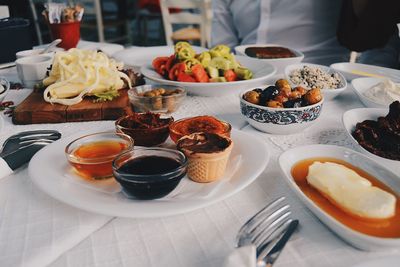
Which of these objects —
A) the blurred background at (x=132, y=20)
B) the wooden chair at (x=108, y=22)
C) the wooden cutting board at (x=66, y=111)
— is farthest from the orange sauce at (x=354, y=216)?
the wooden chair at (x=108, y=22)

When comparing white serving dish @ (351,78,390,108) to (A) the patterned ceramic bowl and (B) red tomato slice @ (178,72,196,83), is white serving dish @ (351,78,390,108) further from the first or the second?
(B) red tomato slice @ (178,72,196,83)

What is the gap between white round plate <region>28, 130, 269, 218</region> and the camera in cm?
70

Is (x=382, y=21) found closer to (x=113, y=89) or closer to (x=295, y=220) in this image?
(x=113, y=89)

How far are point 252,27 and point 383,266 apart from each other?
2.27 meters

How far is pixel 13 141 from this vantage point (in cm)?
100

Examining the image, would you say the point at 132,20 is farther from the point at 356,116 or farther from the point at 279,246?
the point at 279,246

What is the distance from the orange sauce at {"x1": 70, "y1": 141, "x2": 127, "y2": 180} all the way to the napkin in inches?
16.0

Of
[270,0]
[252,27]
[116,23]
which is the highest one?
[270,0]

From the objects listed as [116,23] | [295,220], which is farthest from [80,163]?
[116,23]

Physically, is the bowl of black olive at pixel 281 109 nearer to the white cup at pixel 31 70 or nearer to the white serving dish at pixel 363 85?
the white serving dish at pixel 363 85

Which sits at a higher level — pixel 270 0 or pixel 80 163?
pixel 270 0

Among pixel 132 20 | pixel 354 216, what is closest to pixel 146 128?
pixel 354 216

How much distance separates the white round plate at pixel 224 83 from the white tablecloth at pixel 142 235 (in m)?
0.60

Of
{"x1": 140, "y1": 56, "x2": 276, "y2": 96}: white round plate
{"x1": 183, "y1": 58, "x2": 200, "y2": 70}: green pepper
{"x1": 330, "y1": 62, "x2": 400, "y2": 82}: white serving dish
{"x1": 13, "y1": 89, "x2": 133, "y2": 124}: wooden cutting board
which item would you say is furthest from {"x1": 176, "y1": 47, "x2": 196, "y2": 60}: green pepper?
{"x1": 330, "y1": 62, "x2": 400, "y2": 82}: white serving dish
